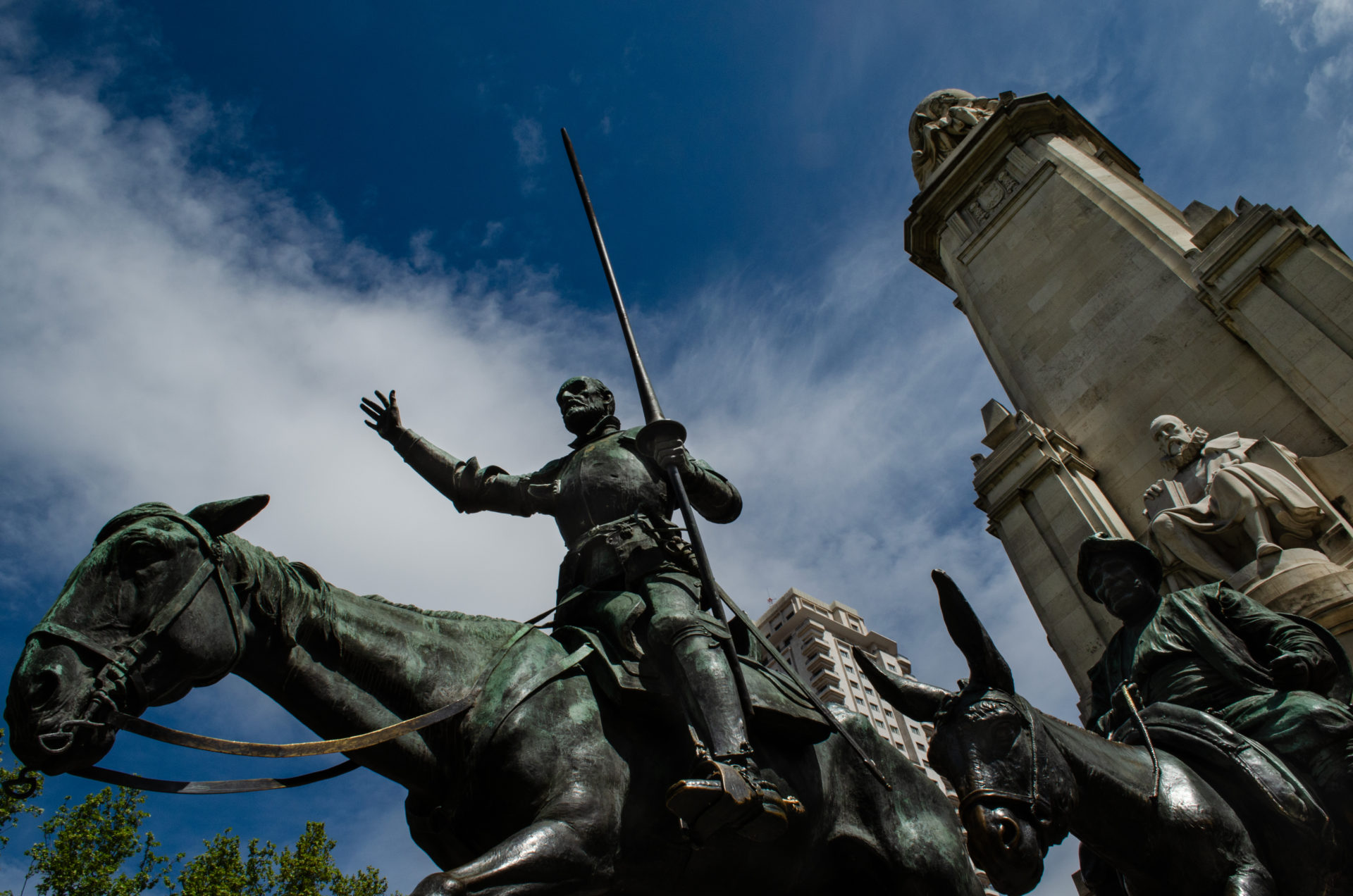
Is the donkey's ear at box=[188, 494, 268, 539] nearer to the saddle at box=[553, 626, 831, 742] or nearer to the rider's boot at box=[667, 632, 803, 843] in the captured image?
the saddle at box=[553, 626, 831, 742]

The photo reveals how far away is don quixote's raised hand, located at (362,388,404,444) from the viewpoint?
6.68 metres

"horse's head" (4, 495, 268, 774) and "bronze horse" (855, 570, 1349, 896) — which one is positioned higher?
"horse's head" (4, 495, 268, 774)

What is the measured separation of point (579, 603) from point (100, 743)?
8.40 feet

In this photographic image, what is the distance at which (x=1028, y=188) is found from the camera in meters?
16.0

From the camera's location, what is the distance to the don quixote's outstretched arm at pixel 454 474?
6535 millimetres

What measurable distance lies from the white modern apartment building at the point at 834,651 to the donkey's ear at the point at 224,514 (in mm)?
53475

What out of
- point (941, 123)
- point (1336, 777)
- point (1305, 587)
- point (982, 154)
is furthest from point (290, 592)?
point (941, 123)

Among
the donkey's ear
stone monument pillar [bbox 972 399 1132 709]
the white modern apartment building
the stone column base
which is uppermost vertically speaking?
the white modern apartment building

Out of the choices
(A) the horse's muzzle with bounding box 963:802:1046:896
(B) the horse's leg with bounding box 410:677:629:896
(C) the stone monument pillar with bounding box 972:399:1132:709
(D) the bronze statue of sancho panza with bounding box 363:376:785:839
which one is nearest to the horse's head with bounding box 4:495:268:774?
(B) the horse's leg with bounding box 410:677:629:896

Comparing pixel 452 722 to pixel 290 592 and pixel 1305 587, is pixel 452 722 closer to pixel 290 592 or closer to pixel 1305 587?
pixel 290 592

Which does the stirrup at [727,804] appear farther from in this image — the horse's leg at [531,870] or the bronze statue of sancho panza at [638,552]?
the horse's leg at [531,870]

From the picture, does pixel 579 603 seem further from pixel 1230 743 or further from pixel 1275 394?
pixel 1275 394

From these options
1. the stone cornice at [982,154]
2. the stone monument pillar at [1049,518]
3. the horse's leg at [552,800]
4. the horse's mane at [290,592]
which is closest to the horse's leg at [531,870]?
the horse's leg at [552,800]

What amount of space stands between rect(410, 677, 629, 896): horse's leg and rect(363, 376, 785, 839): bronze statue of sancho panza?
0.44 m
